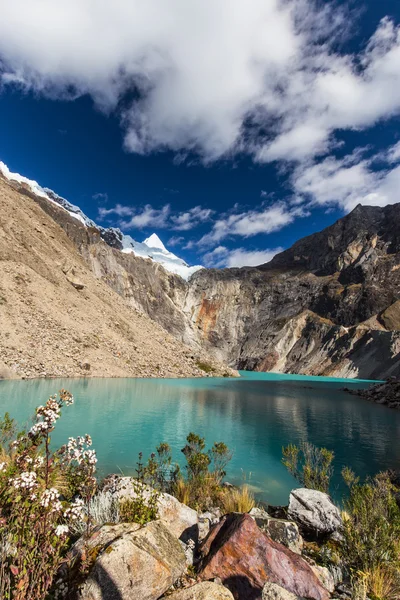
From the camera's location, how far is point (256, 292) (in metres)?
180

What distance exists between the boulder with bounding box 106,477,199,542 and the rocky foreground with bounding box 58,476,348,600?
0.07 ft

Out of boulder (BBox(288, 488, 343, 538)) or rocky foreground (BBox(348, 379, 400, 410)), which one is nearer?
boulder (BBox(288, 488, 343, 538))

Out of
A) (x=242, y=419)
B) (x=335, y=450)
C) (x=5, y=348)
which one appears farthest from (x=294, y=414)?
(x=5, y=348)

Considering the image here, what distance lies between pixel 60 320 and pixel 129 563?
5895 centimetres

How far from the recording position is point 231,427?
27453 millimetres

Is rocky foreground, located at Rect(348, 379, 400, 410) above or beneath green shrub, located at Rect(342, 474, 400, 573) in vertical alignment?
above

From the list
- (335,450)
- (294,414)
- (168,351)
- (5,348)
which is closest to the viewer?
(335,450)

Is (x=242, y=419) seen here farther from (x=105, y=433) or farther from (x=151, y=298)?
(x=151, y=298)

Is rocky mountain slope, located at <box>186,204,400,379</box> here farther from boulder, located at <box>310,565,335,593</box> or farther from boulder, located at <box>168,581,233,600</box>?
boulder, located at <box>168,581,233,600</box>

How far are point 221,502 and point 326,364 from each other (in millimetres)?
132227

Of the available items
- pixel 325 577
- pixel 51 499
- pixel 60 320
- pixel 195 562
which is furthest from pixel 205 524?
pixel 60 320

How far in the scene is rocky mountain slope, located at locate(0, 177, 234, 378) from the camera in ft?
164

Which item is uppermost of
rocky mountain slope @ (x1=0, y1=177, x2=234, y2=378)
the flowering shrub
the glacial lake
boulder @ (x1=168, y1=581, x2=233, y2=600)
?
rocky mountain slope @ (x1=0, y1=177, x2=234, y2=378)

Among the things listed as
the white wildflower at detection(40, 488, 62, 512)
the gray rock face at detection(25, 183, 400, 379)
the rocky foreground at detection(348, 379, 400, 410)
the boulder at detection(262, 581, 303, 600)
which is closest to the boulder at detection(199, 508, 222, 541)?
the boulder at detection(262, 581, 303, 600)
